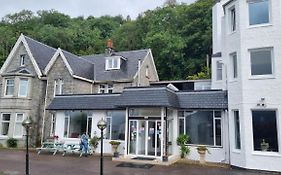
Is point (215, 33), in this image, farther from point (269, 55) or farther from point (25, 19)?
point (25, 19)

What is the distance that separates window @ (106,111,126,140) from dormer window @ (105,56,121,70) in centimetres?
769

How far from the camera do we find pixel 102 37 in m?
56.2

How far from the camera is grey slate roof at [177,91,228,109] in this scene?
16609 millimetres

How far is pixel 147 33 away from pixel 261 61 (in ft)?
105

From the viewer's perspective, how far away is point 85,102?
2070 centimetres

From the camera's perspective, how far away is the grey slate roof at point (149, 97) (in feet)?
52.3

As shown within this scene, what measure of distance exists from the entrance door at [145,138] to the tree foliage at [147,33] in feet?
79.0

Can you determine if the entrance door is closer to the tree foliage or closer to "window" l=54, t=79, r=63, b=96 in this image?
"window" l=54, t=79, r=63, b=96

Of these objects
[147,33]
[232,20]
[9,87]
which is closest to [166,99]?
[232,20]

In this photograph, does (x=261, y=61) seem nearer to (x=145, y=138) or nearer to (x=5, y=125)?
(x=145, y=138)

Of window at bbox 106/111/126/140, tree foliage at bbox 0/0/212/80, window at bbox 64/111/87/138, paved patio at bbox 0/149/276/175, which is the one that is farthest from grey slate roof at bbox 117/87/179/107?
tree foliage at bbox 0/0/212/80

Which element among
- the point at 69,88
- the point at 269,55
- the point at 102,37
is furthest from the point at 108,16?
the point at 269,55

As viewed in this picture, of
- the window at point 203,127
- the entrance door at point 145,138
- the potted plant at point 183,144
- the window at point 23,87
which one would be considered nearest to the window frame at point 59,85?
the window at point 23,87

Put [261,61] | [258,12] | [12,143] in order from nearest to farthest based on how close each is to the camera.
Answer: [261,61]
[258,12]
[12,143]
